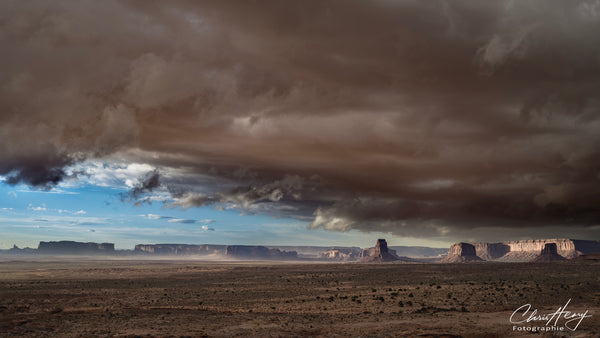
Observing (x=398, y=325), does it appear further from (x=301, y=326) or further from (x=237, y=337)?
(x=237, y=337)

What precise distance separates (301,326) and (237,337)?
698 centimetres

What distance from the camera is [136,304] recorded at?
186ft

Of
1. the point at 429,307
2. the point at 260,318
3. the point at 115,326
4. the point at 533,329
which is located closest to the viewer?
the point at 533,329

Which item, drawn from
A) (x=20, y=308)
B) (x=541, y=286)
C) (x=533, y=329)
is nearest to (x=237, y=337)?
(x=533, y=329)

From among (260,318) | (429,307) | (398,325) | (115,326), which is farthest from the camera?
(429,307)

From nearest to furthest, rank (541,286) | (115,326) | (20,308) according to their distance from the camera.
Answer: (115,326) → (20,308) → (541,286)

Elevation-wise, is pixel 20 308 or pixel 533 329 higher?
pixel 533 329

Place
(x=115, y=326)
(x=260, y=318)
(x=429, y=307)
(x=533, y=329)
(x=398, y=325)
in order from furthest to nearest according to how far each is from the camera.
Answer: (x=429, y=307)
(x=260, y=318)
(x=115, y=326)
(x=398, y=325)
(x=533, y=329)

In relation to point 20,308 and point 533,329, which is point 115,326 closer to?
point 20,308

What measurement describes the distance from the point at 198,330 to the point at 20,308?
3283 cm

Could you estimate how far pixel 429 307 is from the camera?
47188 mm

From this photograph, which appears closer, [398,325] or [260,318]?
[398,325]

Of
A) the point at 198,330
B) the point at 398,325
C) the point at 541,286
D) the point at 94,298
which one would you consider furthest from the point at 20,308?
the point at 541,286

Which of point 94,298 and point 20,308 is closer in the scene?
point 20,308
